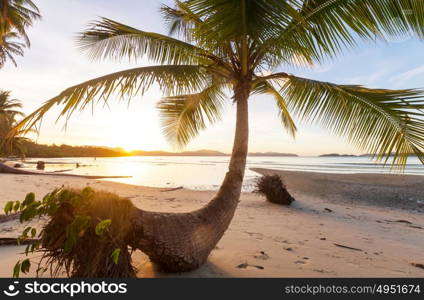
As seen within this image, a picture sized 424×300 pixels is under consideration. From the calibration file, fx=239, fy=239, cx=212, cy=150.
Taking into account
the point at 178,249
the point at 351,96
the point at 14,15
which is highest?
the point at 14,15

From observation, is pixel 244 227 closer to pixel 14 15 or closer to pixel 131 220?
pixel 131 220

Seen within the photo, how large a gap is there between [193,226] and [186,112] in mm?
3327

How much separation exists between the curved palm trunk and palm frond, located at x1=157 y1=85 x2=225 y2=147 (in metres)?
1.82

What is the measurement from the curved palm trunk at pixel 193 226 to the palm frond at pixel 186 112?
5.96 ft

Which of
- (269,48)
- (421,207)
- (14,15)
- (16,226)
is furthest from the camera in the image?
(14,15)

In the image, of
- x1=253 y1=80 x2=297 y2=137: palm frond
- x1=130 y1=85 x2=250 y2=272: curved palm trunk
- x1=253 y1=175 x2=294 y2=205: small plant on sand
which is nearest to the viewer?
x1=130 y1=85 x2=250 y2=272: curved palm trunk

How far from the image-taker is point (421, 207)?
9.06 meters

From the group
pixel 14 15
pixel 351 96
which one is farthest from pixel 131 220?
pixel 14 15

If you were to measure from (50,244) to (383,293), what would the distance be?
289 centimetres

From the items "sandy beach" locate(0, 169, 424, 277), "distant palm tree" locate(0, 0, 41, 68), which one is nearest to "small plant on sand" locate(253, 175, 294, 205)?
"sandy beach" locate(0, 169, 424, 277)

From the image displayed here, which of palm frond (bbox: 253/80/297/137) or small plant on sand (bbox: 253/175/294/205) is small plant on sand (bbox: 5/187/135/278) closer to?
palm frond (bbox: 253/80/297/137)

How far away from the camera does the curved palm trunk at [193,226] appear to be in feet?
7.02

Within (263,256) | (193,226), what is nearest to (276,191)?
(263,256)

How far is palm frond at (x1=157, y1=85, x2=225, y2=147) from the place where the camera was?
5.02m
